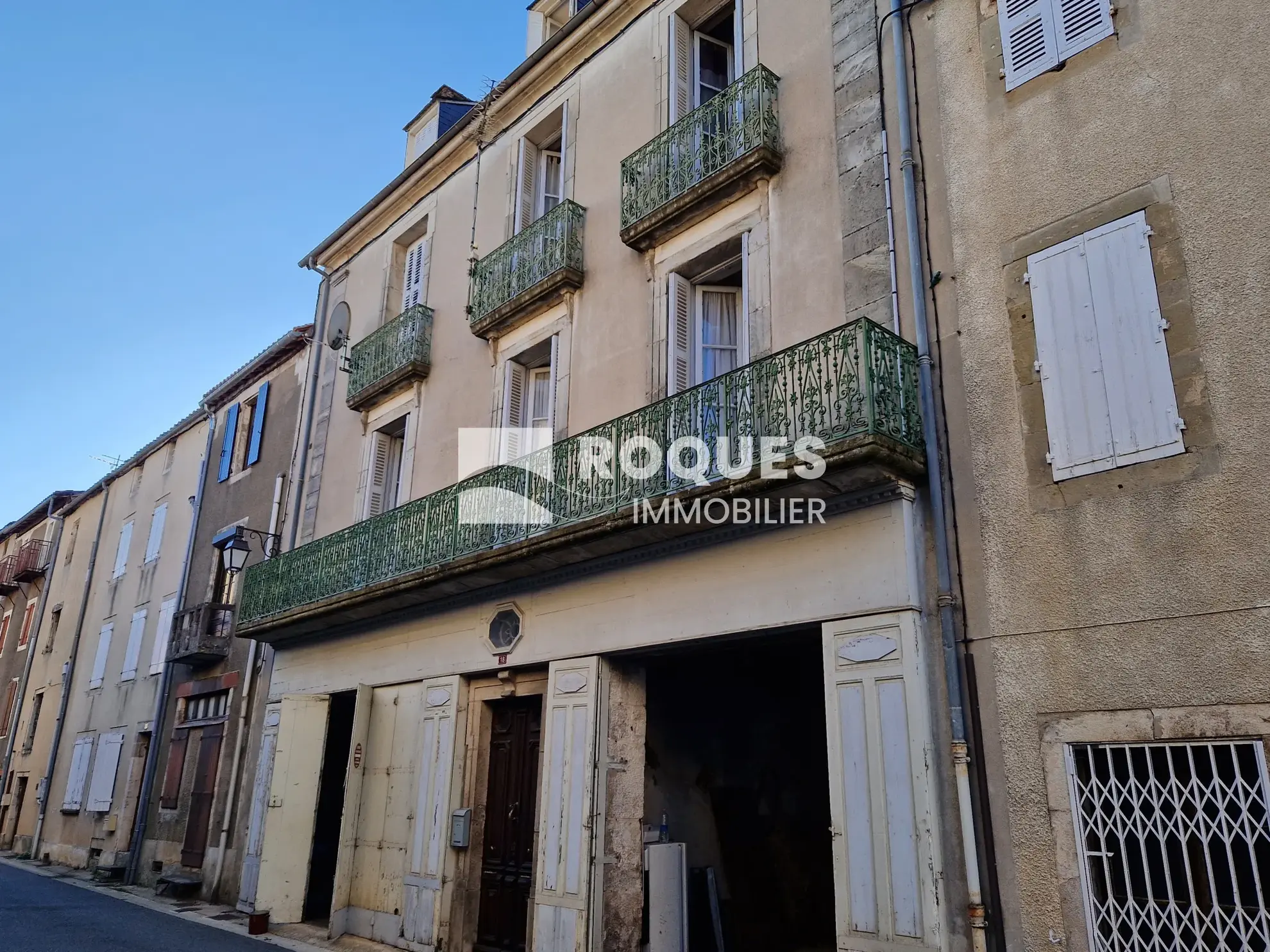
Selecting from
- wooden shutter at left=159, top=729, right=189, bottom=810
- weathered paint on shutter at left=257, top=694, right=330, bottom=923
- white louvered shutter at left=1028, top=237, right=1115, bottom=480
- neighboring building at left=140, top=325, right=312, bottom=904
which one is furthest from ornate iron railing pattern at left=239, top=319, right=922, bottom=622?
wooden shutter at left=159, top=729, right=189, bottom=810

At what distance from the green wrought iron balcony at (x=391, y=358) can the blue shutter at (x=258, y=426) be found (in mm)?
3633

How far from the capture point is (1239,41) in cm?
618

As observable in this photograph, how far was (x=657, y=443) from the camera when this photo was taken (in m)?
8.62

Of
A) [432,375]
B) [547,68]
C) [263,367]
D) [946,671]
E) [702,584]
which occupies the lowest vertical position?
[946,671]

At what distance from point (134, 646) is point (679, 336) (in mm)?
15984

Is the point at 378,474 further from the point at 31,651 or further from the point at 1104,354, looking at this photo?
the point at 31,651

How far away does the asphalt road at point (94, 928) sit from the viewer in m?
9.99

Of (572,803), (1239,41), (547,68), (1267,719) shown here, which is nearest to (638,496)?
(572,803)

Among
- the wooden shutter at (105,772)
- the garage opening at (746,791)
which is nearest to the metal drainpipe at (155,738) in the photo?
the wooden shutter at (105,772)

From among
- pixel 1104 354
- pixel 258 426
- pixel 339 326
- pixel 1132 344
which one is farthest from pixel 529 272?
pixel 258 426

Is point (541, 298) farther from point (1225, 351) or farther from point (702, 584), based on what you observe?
point (1225, 351)

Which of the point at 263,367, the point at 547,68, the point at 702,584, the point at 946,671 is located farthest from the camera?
the point at 263,367

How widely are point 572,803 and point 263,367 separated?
12637mm

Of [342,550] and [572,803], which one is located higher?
[342,550]
